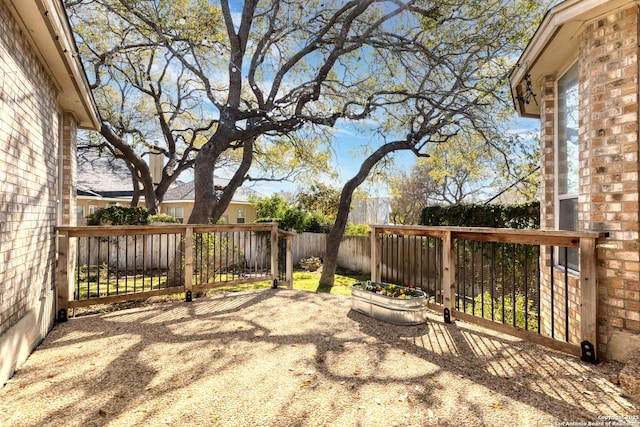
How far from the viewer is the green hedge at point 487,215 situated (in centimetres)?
716

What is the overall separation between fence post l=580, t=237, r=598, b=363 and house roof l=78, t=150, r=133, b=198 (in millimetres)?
17419

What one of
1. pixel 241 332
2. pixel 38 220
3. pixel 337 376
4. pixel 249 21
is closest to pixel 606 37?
pixel 337 376

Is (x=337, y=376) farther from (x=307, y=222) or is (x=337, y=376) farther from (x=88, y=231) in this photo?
(x=307, y=222)

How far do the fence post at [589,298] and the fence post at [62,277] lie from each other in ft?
18.1

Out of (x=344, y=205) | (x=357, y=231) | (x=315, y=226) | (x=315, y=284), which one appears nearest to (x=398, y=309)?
(x=315, y=284)

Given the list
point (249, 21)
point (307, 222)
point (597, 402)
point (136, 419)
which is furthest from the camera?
point (307, 222)

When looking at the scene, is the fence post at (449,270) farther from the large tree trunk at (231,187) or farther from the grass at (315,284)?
the large tree trunk at (231,187)

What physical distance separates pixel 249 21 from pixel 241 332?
7.81 meters

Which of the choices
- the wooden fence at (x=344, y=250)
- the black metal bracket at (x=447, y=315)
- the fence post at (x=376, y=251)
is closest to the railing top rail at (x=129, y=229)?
the fence post at (x=376, y=251)

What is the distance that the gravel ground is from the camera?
6.71ft

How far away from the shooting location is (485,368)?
8.91 feet

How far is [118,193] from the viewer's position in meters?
16.6

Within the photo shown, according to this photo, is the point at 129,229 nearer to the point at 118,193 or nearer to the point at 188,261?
the point at 188,261

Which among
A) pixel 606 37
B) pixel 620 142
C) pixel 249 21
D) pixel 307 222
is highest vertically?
pixel 249 21
